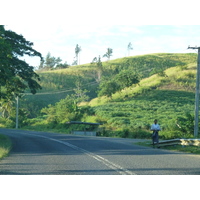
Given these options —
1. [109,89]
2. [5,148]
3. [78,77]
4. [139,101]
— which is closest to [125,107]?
[139,101]

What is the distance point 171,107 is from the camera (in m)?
68.6

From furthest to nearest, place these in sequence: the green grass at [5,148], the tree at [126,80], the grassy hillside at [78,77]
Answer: the grassy hillside at [78,77]
the tree at [126,80]
the green grass at [5,148]

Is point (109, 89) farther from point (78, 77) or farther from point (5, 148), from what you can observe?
point (5, 148)

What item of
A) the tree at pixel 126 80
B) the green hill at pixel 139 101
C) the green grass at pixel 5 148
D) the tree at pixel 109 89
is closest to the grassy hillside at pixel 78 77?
the green hill at pixel 139 101

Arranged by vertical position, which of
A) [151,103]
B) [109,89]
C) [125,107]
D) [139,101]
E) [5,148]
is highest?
[109,89]

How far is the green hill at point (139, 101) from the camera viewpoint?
151 feet

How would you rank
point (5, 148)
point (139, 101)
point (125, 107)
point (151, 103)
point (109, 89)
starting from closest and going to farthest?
1. point (5, 148)
2. point (125, 107)
3. point (151, 103)
4. point (139, 101)
5. point (109, 89)

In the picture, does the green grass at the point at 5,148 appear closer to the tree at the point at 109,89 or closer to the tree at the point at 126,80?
the tree at the point at 109,89

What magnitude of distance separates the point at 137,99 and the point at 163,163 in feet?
211

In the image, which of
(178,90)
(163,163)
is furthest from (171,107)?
(163,163)

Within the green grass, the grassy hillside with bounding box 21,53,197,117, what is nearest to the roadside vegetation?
the grassy hillside with bounding box 21,53,197,117

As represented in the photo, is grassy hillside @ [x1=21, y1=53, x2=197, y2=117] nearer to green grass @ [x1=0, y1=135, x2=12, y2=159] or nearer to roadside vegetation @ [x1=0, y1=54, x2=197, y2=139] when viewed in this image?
roadside vegetation @ [x1=0, y1=54, x2=197, y2=139]

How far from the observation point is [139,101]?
7350 cm

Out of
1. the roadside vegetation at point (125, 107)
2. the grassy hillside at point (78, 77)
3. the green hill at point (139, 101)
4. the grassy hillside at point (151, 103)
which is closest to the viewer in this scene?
the roadside vegetation at point (125, 107)
